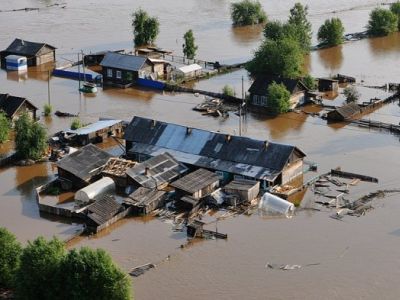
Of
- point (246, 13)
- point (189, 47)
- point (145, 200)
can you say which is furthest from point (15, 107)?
point (246, 13)

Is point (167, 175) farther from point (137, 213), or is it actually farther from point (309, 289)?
point (309, 289)

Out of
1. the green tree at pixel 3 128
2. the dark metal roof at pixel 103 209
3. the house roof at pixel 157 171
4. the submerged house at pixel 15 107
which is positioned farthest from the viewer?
the submerged house at pixel 15 107

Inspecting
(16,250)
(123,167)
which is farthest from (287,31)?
(16,250)

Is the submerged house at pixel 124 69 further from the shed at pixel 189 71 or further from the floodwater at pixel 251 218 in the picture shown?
the shed at pixel 189 71

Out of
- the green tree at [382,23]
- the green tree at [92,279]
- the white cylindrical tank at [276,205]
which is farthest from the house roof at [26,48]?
the green tree at [92,279]

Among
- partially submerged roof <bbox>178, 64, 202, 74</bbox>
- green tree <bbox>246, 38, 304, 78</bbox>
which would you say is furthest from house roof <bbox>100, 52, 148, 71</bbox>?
green tree <bbox>246, 38, 304, 78</bbox>

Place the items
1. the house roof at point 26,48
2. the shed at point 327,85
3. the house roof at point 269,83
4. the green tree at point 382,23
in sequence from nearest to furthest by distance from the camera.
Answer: the house roof at point 269,83, the shed at point 327,85, the house roof at point 26,48, the green tree at point 382,23

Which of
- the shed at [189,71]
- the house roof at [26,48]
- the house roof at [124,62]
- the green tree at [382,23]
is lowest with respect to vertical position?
the shed at [189,71]
